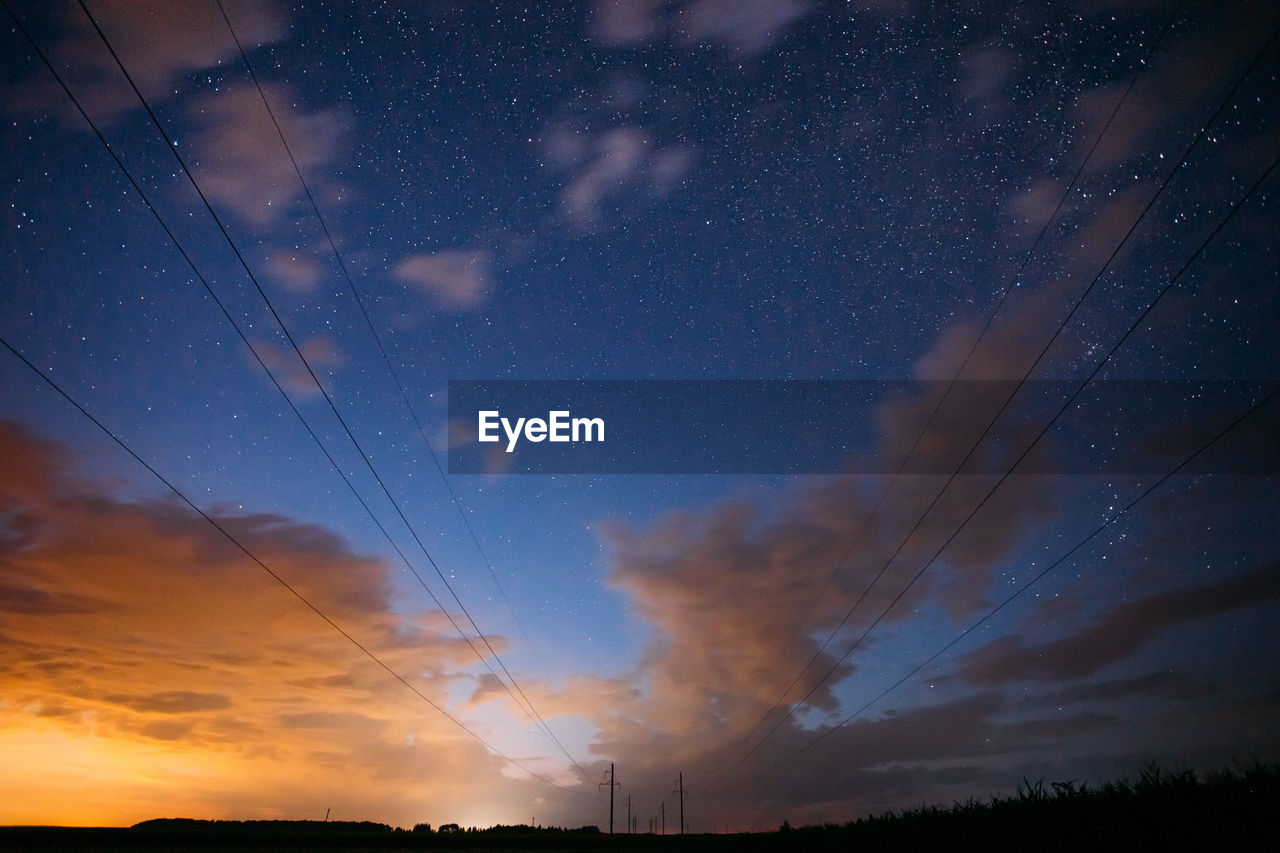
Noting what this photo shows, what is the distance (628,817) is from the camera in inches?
4360

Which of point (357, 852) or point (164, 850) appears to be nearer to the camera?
point (164, 850)

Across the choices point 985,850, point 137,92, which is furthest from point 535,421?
point 985,850

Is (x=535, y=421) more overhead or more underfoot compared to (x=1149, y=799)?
more overhead

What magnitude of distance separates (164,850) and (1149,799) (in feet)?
140

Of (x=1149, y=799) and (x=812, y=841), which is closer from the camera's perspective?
(x=1149, y=799)

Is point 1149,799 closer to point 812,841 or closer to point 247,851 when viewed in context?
point 812,841

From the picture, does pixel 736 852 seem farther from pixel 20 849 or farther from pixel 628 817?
pixel 628 817

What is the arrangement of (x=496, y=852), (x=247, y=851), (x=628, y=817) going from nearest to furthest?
1. (x=247, y=851)
2. (x=496, y=852)
3. (x=628, y=817)

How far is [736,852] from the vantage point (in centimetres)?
3531

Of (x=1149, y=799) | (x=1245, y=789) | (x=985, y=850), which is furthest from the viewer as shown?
(x=985, y=850)

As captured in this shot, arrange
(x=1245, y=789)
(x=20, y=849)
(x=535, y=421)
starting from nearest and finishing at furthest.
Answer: (x=1245, y=789), (x=535, y=421), (x=20, y=849)

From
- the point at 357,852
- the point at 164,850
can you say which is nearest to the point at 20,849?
the point at 164,850

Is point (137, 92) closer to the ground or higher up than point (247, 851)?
higher up

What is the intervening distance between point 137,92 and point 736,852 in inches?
1449
